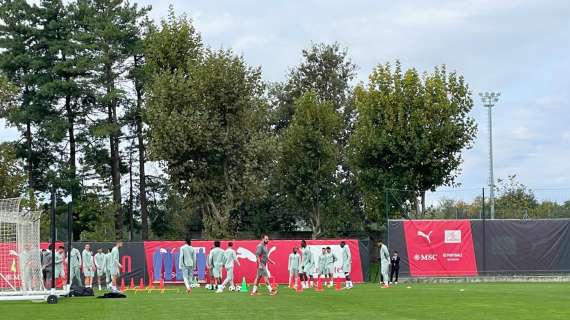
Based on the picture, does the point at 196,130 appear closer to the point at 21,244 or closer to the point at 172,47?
the point at 172,47

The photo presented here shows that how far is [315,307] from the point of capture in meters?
21.6

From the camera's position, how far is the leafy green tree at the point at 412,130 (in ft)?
153

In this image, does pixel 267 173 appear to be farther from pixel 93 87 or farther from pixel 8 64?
pixel 8 64

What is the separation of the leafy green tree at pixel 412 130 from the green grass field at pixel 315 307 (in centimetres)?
2004

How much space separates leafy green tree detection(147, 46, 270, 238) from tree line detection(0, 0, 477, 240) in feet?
0.28

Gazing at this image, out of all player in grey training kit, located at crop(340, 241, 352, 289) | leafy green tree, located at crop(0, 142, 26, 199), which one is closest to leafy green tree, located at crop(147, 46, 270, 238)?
leafy green tree, located at crop(0, 142, 26, 199)

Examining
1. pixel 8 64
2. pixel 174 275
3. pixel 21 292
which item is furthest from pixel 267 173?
pixel 21 292

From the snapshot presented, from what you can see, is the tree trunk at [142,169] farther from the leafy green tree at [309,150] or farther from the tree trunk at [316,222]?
the tree trunk at [316,222]

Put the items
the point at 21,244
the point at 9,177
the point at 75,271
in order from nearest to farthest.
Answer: the point at 21,244 → the point at 75,271 → the point at 9,177

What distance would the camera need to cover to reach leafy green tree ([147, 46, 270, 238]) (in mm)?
48719

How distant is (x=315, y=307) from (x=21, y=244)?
32.4ft

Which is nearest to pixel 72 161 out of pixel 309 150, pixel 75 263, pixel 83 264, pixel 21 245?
pixel 309 150

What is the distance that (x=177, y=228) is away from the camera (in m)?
64.6

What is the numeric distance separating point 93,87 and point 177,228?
1334cm
